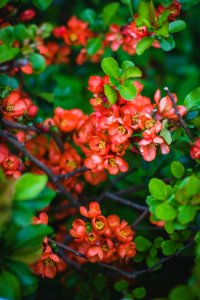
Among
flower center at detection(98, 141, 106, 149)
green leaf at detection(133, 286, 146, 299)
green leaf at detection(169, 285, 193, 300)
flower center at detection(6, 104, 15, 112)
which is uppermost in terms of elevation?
flower center at detection(6, 104, 15, 112)

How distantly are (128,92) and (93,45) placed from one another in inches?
18.2

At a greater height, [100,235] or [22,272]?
[22,272]

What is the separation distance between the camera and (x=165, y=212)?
2.95 feet

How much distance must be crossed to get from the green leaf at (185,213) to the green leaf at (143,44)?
45cm

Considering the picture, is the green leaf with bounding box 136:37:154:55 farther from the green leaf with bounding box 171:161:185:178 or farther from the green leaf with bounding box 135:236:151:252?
the green leaf with bounding box 135:236:151:252

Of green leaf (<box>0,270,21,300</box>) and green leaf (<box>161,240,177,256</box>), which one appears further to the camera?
green leaf (<box>161,240,177,256</box>)

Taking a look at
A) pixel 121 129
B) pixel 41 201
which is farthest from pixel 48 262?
pixel 121 129

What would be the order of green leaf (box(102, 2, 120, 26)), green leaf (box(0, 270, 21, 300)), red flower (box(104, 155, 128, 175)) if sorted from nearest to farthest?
green leaf (box(0, 270, 21, 300))
red flower (box(104, 155, 128, 175))
green leaf (box(102, 2, 120, 26))

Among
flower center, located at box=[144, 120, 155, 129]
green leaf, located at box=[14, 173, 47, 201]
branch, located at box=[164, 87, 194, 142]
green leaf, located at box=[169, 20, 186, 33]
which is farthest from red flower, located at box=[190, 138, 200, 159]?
green leaf, located at box=[14, 173, 47, 201]

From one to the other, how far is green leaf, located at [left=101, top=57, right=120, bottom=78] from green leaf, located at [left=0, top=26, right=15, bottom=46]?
0.89 feet

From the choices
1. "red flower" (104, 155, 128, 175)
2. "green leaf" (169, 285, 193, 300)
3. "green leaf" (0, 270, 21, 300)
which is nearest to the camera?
"green leaf" (169, 285, 193, 300)

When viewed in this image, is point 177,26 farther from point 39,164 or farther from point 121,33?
point 39,164

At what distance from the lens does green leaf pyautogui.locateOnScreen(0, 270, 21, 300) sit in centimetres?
85

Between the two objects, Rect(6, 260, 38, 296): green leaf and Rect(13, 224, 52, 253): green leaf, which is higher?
Rect(13, 224, 52, 253): green leaf
